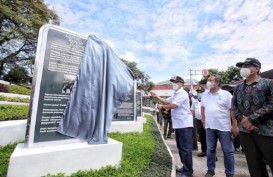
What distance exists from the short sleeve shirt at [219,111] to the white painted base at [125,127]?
3847mm

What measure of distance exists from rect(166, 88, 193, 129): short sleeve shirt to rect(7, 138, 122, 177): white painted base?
50.4 inches

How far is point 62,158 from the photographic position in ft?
10.5

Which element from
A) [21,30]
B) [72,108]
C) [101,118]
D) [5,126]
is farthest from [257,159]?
[21,30]

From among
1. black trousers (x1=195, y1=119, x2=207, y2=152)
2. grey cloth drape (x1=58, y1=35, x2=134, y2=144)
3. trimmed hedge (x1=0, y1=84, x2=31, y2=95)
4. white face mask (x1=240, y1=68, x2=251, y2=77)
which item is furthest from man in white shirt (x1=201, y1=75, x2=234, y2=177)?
trimmed hedge (x1=0, y1=84, x2=31, y2=95)

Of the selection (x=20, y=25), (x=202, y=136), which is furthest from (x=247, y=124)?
(x=20, y=25)

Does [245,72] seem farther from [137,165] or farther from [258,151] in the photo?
[137,165]

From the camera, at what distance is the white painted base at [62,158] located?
2.79 meters

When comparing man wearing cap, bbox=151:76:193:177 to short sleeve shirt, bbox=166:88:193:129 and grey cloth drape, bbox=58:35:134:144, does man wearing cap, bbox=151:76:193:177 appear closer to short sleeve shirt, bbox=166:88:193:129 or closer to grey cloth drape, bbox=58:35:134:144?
short sleeve shirt, bbox=166:88:193:129

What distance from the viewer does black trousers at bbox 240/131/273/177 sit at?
2.96 metres

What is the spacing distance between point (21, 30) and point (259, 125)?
78.4ft

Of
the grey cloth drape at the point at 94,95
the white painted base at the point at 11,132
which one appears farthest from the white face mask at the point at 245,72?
the white painted base at the point at 11,132

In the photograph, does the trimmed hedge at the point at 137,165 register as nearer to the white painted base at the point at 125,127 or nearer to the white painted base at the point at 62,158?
the white painted base at the point at 62,158

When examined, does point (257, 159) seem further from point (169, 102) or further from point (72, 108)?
point (72, 108)

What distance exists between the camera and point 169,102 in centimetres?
468
